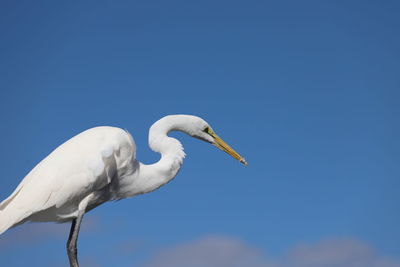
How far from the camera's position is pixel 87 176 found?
9742 millimetres

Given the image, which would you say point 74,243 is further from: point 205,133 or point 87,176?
point 205,133

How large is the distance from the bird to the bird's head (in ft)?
1.17

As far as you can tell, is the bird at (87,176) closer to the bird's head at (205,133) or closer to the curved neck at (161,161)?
the curved neck at (161,161)

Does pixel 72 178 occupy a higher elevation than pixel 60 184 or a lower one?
higher

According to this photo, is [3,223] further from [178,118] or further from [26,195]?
[178,118]

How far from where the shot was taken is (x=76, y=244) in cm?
987

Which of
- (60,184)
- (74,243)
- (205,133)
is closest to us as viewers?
(60,184)

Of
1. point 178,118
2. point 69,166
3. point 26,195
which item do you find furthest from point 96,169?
point 178,118

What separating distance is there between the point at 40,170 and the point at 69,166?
1.76ft

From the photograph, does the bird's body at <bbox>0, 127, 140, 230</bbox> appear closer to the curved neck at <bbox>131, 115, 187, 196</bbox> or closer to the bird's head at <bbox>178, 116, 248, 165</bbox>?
the curved neck at <bbox>131, 115, 187, 196</bbox>

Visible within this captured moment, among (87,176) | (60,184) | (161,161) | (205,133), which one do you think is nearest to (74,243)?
(60,184)

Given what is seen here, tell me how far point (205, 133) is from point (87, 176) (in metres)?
2.53

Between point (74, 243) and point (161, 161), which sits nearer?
point (74, 243)

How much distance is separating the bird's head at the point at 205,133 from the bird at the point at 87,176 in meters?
0.36
